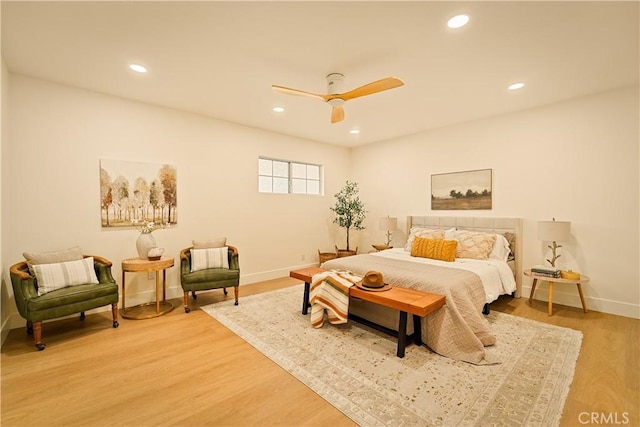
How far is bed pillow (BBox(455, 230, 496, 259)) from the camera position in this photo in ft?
13.0

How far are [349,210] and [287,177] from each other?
147 cm

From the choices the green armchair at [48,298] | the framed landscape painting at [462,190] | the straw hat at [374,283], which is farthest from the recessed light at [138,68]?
the framed landscape painting at [462,190]

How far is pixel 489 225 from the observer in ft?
14.8

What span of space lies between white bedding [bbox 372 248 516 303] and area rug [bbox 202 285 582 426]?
366 millimetres

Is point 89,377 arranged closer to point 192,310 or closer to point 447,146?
point 192,310

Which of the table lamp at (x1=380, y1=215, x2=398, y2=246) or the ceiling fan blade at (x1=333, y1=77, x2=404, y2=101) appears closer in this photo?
the ceiling fan blade at (x1=333, y1=77, x2=404, y2=101)

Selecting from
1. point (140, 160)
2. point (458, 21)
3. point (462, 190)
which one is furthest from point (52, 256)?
point (462, 190)

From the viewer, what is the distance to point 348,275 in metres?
3.34

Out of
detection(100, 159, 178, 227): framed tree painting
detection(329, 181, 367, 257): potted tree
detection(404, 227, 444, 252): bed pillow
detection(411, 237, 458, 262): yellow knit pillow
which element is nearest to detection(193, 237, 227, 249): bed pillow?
detection(100, 159, 178, 227): framed tree painting

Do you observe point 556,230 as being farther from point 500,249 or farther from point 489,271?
point 489,271

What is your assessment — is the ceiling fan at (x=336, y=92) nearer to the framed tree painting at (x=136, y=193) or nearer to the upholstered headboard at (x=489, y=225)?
the framed tree painting at (x=136, y=193)

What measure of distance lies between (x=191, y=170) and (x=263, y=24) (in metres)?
2.72

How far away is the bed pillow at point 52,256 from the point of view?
9.58 ft

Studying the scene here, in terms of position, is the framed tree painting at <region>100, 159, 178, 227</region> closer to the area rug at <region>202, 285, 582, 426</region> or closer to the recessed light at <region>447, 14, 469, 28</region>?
the area rug at <region>202, 285, 582, 426</region>
